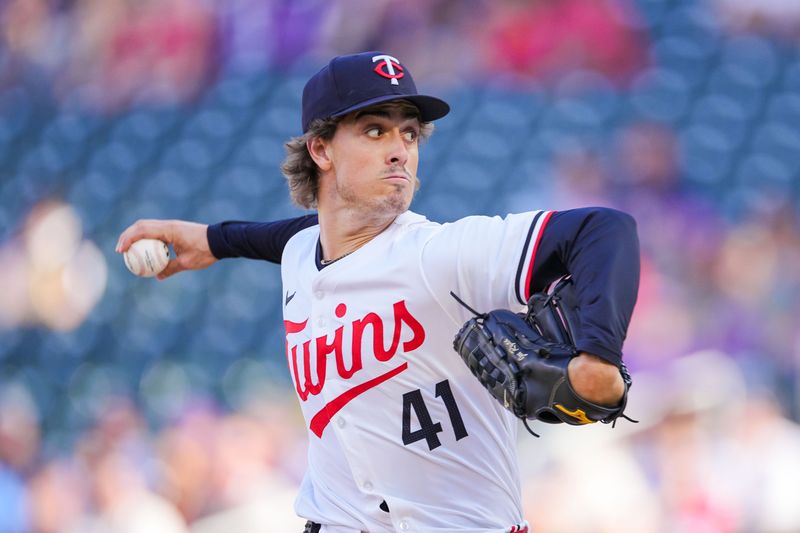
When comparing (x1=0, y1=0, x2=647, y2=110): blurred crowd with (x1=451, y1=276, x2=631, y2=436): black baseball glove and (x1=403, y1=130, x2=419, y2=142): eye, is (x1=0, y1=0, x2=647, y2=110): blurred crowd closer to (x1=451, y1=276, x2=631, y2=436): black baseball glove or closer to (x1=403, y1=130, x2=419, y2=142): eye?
(x1=403, y1=130, x2=419, y2=142): eye

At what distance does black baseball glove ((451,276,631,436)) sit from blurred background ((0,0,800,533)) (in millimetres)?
3093

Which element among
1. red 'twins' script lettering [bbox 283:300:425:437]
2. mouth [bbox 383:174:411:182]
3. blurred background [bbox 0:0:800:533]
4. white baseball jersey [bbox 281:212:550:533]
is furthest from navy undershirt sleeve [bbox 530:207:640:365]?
blurred background [bbox 0:0:800:533]

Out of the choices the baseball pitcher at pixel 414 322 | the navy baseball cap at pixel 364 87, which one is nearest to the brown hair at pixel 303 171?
the baseball pitcher at pixel 414 322

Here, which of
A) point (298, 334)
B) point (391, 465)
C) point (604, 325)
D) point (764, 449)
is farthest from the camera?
point (764, 449)

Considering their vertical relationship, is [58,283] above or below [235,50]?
below

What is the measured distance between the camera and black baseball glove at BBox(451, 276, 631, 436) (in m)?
1.40

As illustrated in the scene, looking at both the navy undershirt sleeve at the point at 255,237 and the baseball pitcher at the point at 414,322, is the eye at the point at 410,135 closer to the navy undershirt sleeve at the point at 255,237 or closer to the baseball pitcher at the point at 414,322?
the baseball pitcher at the point at 414,322

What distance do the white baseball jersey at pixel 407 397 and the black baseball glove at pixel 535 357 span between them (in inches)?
6.3

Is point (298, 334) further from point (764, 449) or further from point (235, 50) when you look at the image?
point (235, 50)

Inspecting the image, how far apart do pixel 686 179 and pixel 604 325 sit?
4126 millimetres

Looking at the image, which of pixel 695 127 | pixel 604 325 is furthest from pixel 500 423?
pixel 695 127

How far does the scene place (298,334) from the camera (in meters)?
2.07

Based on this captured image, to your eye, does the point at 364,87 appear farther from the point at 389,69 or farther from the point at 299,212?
the point at 299,212

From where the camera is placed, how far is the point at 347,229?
2021 millimetres
